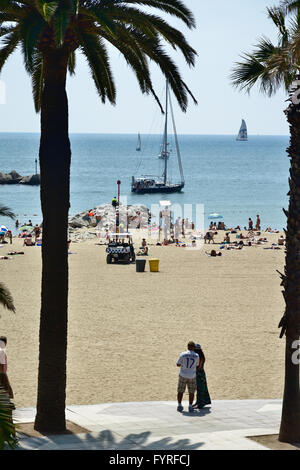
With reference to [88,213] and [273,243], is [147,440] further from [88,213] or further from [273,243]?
[88,213]

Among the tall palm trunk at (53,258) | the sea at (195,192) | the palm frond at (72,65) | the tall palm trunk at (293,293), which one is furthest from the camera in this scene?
the sea at (195,192)

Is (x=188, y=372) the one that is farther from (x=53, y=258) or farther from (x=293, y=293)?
(x=53, y=258)

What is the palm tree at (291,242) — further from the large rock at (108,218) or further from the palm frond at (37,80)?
the large rock at (108,218)

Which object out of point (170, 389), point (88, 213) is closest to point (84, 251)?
point (88, 213)

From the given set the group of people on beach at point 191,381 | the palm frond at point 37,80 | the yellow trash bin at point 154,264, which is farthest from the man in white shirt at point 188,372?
the yellow trash bin at point 154,264

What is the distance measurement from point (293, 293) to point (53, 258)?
11.7 feet

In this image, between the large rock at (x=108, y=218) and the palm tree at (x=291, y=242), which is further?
the large rock at (x=108, y=218)

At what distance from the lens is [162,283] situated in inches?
1159

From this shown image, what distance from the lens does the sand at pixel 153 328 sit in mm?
15320

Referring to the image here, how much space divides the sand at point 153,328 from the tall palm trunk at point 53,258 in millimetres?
2371

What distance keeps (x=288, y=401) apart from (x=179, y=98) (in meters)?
4.96

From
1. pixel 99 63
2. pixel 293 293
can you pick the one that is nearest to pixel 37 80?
pixel 99 63

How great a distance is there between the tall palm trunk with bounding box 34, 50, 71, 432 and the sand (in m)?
2.37

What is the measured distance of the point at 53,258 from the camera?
37.8 feet
